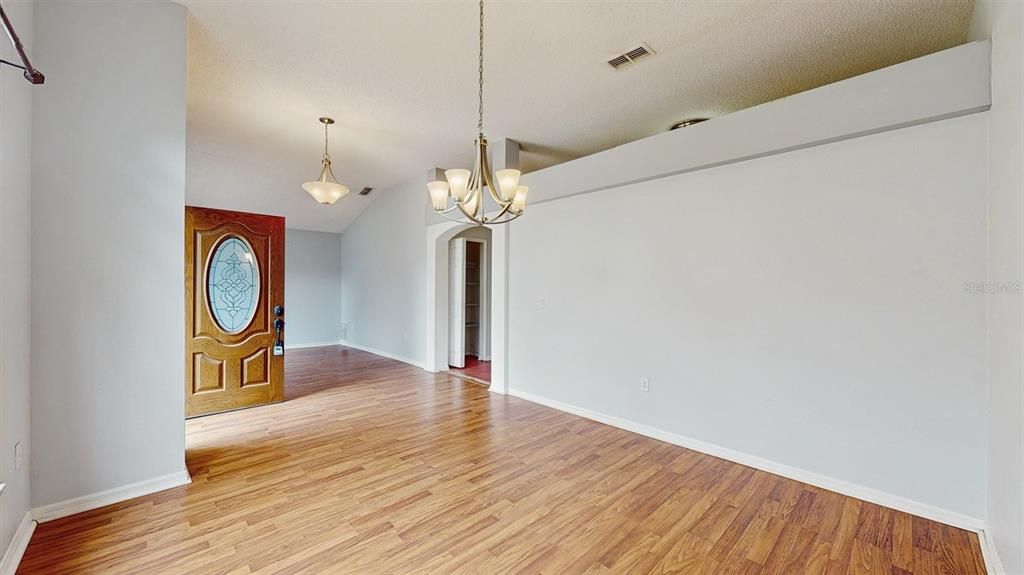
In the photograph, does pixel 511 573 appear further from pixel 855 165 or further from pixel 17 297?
pixel 855 165

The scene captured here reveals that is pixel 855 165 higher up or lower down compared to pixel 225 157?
lower down

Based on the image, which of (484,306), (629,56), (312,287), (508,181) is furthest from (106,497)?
(312,287)

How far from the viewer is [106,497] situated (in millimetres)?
2451

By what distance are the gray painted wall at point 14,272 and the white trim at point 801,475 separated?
3951 millimetres

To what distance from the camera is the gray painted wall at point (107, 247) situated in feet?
7.50

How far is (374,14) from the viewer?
281 cm

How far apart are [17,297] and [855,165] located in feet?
16.1

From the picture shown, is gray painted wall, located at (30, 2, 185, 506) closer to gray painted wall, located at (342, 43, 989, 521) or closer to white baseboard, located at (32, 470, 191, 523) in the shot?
white baseboard, located at (32, 470, 191, 523)

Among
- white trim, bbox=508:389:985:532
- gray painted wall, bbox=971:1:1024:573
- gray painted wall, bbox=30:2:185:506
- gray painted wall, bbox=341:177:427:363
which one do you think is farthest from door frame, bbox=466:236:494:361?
gray painted wall, bbox=971:1:1024:573

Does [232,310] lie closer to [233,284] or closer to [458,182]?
[233,284]

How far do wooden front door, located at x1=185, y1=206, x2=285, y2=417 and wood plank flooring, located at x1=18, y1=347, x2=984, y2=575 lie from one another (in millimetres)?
678

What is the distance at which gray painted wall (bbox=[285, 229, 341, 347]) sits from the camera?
865 cm

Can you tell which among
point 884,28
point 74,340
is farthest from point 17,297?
point 884,28

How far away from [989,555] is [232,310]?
6058 mm
